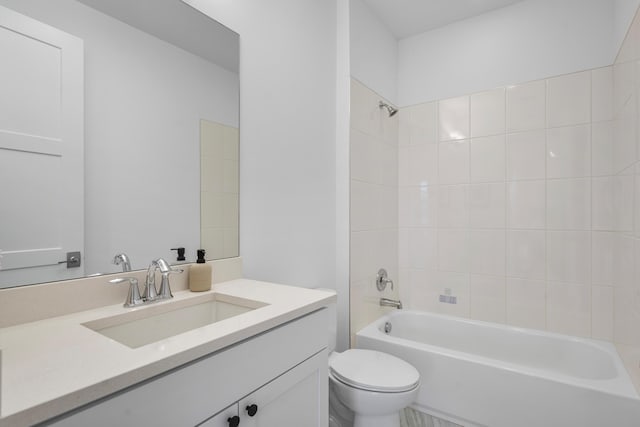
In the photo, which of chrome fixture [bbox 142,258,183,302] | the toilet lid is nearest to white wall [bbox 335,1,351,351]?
the toilet lid

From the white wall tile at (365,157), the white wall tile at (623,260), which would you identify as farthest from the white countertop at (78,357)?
the white wall tile at (623,260)

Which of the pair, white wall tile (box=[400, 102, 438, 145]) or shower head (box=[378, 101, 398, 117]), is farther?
white wall tile (box=[400, 102, 438, 145])

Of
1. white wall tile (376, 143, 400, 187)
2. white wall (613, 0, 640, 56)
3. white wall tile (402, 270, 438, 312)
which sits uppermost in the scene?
white wall (613, 0, 640, 56)

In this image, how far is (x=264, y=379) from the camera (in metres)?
0.89

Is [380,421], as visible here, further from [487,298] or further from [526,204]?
[526,204]

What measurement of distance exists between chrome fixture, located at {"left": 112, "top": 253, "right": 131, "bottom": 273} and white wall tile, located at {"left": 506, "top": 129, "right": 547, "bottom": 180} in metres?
A: 2.32

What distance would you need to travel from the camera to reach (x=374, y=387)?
1.45m

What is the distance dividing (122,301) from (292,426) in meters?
0.67

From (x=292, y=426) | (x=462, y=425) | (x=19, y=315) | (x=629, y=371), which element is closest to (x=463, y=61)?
(x=629, y=371)

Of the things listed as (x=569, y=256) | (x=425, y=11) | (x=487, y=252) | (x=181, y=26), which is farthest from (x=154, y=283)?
(x=425, y=11)

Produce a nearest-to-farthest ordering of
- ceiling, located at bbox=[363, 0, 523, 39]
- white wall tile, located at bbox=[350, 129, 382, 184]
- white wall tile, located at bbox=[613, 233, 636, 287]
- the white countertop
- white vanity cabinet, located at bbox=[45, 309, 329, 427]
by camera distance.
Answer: the white countertop → white vanity cabinet, located at bbox=[45, 309, 329, 427] → white wall tile, located at bbox=[613, 233, 636, 287] → white wall tile, located at bbox=[350, 129, 382, 184] → ceiling, located at bbox=[363, 0, 523, 39]

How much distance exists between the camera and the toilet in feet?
4.73

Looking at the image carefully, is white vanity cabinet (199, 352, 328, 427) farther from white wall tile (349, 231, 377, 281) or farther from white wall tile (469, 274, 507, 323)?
white wall tile (469, 274, 507, 323)

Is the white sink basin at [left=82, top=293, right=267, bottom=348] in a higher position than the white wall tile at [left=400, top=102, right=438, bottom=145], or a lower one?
lower
